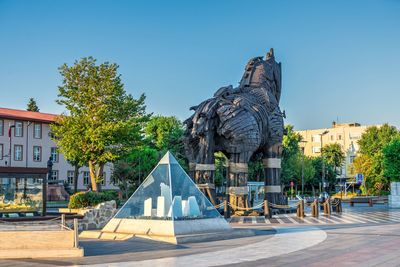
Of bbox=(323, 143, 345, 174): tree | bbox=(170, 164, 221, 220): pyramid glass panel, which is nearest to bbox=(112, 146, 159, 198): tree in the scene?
bbox=(170, 164, 221, 220): pyramid glass panel

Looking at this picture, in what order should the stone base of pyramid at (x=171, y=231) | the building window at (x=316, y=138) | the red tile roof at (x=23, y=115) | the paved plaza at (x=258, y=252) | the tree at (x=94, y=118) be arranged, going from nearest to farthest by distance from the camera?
the paved plaza at (x=258, y=252)
the stone base of pyramid at (x=171, y=231)
the tree at (x=94, y=118)
the red tile roof at (x=23, y=115)
the building window at (x=316, y=138)

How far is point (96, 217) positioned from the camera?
19219 millimetres

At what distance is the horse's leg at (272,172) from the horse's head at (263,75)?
11.8 ft

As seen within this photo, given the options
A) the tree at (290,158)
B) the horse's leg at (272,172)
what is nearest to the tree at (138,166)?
the tree at (290,158)

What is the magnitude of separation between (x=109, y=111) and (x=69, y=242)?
79.2 feet

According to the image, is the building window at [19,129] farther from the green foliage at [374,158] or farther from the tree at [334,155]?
the tree at [334,155]

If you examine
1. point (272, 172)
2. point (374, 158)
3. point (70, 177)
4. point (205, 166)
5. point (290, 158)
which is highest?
point (290, 158)

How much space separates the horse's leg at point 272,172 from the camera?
27141 millimetres

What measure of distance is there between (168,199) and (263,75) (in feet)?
48.1

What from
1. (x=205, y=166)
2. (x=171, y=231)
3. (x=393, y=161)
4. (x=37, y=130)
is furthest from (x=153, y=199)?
(x=37, y=130)

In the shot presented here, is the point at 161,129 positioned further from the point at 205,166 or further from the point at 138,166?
the point at 205,166

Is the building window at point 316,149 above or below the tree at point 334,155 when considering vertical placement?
above

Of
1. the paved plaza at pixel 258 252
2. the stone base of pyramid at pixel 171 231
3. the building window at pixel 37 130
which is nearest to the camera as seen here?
the paved plaza at pixel 258 252

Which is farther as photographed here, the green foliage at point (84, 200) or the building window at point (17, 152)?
the building window at point (17, 152)
